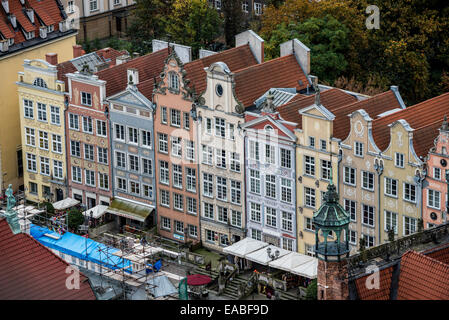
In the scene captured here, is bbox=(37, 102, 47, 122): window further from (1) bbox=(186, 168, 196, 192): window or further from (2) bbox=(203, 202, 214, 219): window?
(2) bbox=(203, 202, 214, 219): window

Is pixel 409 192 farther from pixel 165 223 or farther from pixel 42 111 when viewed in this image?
pixel 42 111

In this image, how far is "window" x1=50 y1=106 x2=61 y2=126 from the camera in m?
126

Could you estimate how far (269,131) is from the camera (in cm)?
10969

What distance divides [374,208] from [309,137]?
7848 millimetres

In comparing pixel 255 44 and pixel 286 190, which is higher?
pixel 255 44

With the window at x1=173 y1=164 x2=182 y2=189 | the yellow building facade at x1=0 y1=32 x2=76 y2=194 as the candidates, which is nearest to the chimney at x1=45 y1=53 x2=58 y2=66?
the yellow building facade at x1=0 y1=32 x2=76 y2=194

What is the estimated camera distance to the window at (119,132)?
121 meters

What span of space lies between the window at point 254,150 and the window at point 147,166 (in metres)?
12.1

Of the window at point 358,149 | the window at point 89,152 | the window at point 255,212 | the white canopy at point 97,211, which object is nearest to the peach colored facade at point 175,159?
the white canopy at point 97,211

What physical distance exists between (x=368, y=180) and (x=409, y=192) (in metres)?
3.88

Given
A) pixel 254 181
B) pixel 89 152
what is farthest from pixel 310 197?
pixel 89 152

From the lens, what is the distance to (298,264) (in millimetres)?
Result: 107938
